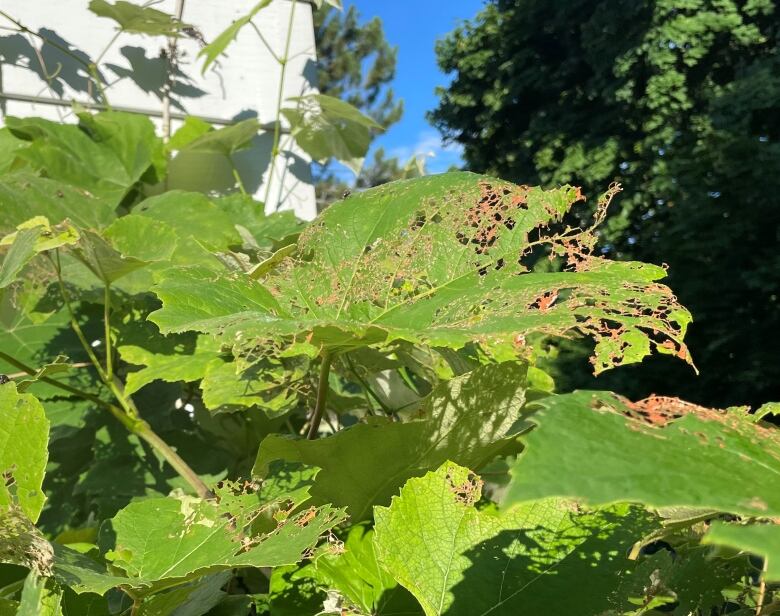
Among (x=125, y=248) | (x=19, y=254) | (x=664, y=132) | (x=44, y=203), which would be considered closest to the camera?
(x=19, y=254)

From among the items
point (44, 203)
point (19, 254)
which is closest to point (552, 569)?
point (19, 254)

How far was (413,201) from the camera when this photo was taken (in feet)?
1.39

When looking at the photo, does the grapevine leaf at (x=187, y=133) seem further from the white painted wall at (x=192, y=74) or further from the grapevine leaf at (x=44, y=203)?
the grapevine leaf at (x=44, y=203)

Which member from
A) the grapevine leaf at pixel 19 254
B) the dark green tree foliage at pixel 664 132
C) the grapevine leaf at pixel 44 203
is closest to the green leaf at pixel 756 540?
the grapevine leaf at pixel 19 254

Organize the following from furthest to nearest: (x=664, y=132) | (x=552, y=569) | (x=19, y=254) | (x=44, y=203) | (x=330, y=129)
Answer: (x=664, y=132)
(x=330, y=129)
(x=44, y=203)
(x=19, y=254)
(x=552, y=569)

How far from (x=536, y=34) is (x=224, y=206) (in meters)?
8.17

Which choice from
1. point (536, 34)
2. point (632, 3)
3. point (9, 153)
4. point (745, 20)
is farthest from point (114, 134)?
point (536, 34)

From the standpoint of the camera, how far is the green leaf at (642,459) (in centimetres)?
16

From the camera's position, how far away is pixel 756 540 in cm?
14

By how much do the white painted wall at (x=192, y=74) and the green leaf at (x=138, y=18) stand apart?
6 centimetres

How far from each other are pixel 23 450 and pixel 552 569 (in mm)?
234

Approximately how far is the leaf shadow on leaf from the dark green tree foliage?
5475 mm

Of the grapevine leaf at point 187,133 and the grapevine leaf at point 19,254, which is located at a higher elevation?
the grapevine leaf at point 187,133

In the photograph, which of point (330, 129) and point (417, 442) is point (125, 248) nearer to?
point (417, 442)
